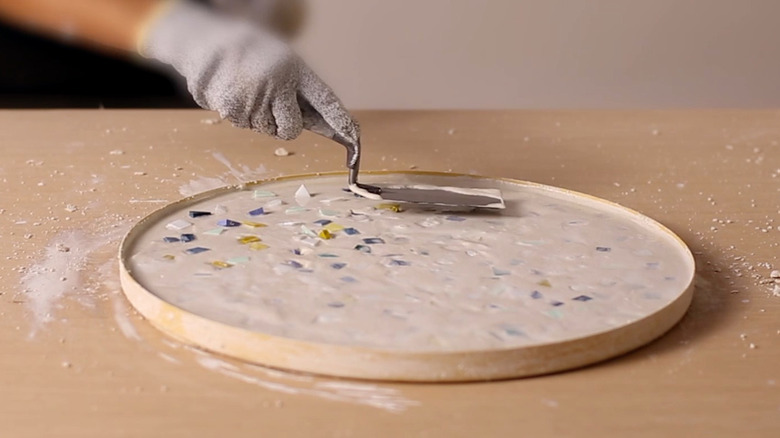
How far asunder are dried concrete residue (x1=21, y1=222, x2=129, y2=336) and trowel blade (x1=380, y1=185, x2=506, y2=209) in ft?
0.89

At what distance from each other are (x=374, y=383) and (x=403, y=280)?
139mm

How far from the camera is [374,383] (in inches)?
24.5

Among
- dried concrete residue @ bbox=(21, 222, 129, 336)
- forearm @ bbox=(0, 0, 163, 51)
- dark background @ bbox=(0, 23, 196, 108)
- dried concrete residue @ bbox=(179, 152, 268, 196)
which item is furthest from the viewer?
dark background @ bbox=(0, 23, 196, 108)

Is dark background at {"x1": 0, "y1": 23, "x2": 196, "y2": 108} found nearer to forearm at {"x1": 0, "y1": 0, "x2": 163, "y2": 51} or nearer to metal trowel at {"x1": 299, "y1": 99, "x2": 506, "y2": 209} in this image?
forearm at {"x1": 0, "y1": 0, "x2": 163, "y2": 51}

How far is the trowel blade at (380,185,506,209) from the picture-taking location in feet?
3.00

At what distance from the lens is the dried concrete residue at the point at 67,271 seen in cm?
75

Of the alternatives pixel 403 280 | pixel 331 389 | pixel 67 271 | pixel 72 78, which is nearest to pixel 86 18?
pixel 72 78

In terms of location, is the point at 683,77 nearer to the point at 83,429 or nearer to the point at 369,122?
the point at 369,122

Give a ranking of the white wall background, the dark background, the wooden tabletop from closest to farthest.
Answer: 1. the wooden tabletop
2. the dark background
3. the white wall background

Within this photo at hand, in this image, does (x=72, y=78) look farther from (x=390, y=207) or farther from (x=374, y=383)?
(x=374, y=383)

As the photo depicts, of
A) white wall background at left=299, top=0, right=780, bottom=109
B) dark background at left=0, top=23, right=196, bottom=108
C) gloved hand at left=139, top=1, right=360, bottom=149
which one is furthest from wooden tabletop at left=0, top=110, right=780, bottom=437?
white wall background at left=299, top=0, right=780, bottom=109

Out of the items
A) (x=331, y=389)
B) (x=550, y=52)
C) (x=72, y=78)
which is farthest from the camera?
(x=550, y=52)

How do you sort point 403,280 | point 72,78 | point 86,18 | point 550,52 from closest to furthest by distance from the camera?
1. point 403,280
2. point 86,18
3. point 72,78
4. point 550,52

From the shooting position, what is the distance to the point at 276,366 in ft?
2.09
